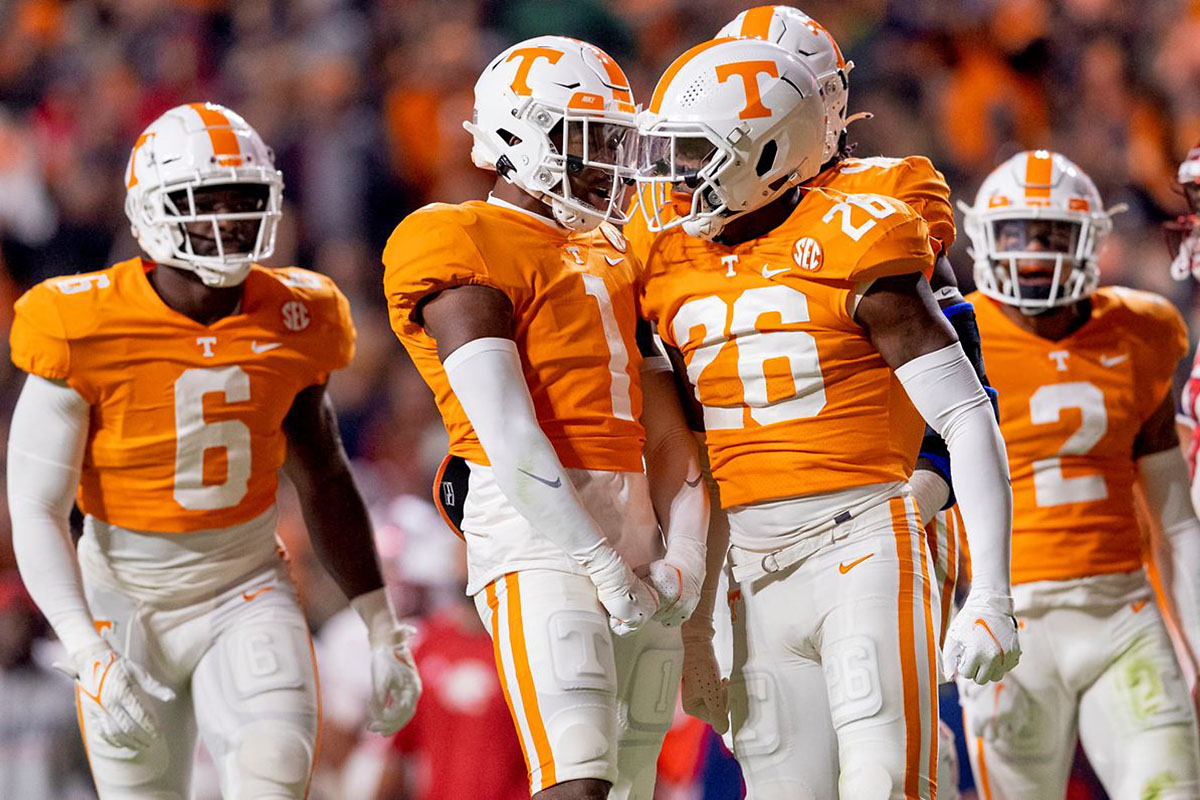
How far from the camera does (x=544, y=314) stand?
3.32m

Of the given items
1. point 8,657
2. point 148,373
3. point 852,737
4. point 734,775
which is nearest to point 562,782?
point 852,737

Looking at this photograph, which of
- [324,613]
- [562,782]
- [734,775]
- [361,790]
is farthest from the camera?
[324,613]

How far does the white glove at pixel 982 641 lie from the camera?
9.93ft

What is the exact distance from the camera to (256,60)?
8.55 meters

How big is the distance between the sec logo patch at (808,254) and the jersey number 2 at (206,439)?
4.78 ft

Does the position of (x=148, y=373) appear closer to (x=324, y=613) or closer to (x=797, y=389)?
(x=797, y=389)

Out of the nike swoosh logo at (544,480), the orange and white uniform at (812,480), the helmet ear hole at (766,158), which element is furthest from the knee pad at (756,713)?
the helmet ear hole at (766,158)

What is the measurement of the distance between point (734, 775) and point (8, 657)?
98.0 inches

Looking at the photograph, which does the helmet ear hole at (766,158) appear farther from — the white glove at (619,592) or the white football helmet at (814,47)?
the white glove at (619,592)

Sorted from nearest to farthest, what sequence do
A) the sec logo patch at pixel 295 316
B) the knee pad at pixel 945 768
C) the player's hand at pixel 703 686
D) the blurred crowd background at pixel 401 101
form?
1. the player's hand at pixel 703 686
2. the knee pad at pixel 945 768
3. the sec logo patch at pixel 295 316
4. the blurred crowd background at pixel 401 101

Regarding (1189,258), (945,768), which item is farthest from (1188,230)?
(945,768)

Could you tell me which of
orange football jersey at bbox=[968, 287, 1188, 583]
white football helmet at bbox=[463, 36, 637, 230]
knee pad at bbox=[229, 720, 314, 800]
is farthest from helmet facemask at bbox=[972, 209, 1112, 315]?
knee pad at bbox=[229, 720, 314, 800]

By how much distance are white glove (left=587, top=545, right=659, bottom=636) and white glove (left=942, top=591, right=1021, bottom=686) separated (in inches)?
21.2

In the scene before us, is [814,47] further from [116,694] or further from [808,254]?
[116,694]
